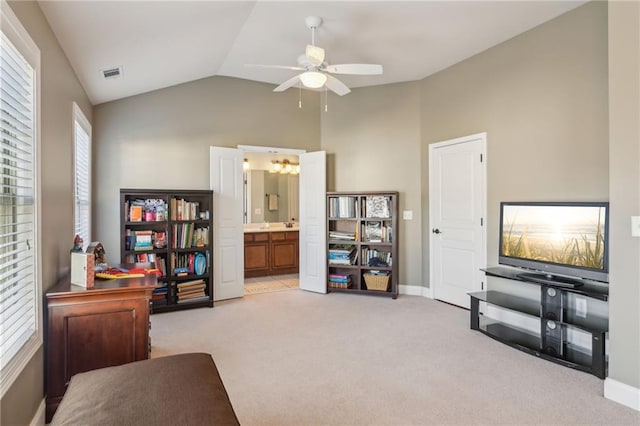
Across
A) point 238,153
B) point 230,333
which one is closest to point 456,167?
point 238,153

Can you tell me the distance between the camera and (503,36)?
3.74 m

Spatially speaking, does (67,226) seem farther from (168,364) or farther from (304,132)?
(304,132)

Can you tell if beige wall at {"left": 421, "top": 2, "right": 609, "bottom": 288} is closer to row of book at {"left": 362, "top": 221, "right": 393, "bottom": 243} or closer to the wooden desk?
row of book at {"left": 362, "top": 221, "right": 393, "bottom": 243}

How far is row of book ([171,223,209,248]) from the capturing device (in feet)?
14.5

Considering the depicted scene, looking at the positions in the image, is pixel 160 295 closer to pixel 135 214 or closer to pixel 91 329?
pixel 135 214

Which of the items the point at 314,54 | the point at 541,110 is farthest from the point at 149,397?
the point at 541,110

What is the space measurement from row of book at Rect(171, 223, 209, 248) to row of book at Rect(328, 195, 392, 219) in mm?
1776

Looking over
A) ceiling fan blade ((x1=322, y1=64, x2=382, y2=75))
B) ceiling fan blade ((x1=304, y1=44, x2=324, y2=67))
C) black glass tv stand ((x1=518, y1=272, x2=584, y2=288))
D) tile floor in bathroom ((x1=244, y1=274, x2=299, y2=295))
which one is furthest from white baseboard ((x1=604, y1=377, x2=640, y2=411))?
tile floor in bathroom ((x1=244, y1=274, x2=299, y2=295))

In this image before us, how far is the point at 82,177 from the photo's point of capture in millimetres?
3777

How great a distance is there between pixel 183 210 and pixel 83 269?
2242 millimetres

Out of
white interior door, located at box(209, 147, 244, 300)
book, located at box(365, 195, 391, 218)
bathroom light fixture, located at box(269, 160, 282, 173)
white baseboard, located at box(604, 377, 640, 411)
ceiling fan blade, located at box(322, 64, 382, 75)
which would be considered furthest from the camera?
bathroom light fixture, located at box(269, 160, 282, 173)

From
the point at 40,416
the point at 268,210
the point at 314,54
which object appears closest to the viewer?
the point at 40,416

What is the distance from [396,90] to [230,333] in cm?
385

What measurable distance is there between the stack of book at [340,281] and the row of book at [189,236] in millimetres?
1826
